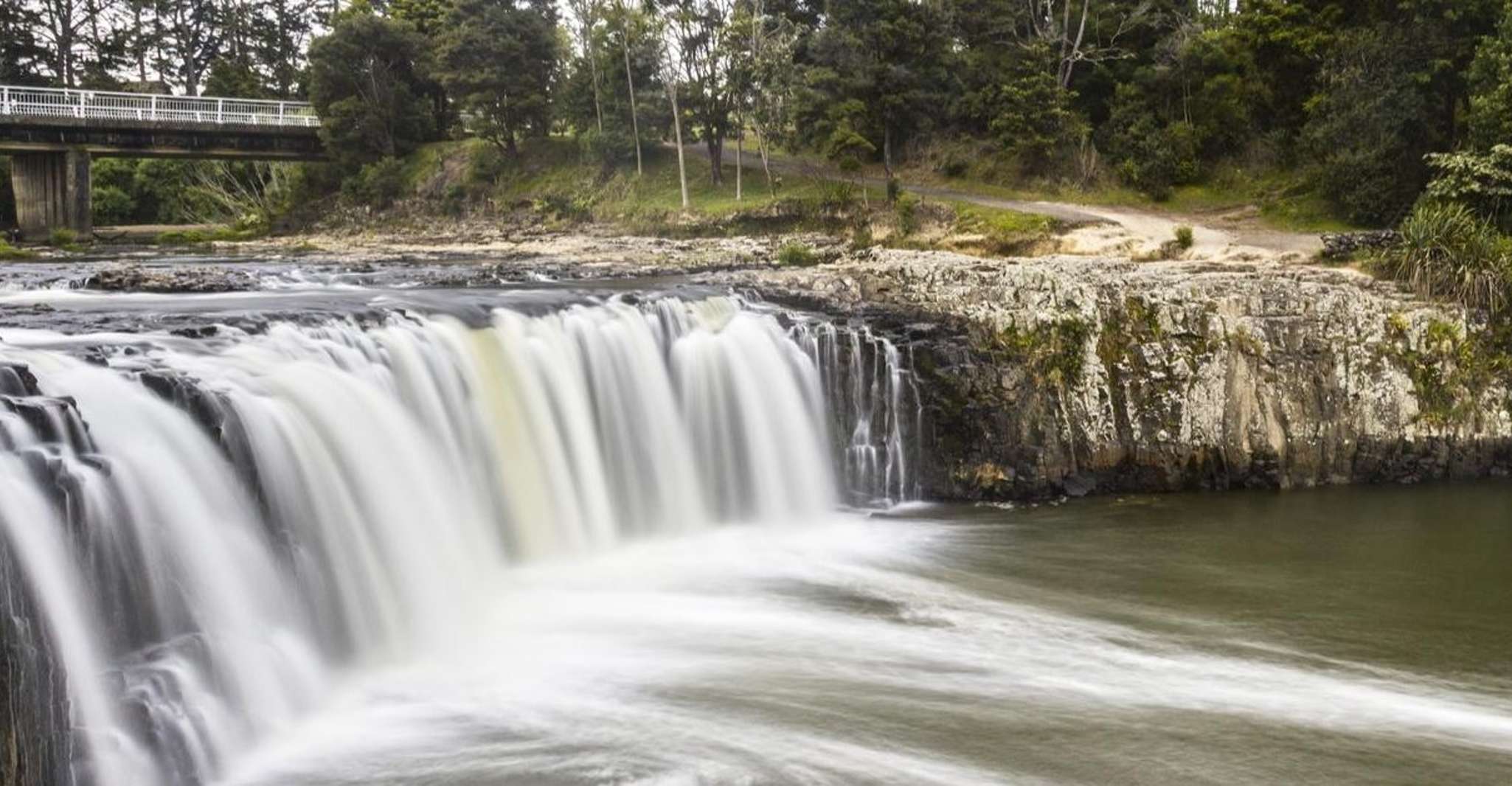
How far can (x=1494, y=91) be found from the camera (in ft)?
62.5

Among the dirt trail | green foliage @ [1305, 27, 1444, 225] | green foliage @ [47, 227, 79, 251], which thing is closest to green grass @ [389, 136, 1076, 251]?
the dirt trail

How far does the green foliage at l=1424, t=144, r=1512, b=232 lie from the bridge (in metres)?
33.8

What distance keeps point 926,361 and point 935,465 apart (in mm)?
1321

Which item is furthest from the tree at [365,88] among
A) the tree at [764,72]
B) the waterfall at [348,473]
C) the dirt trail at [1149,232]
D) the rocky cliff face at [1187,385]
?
the rocky cliff face at [1187,385]

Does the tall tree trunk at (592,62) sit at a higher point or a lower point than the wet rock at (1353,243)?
higher

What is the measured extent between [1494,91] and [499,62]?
29069 mm

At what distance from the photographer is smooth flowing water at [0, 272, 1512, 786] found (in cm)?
661

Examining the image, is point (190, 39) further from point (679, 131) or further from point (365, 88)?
point (679, 131)

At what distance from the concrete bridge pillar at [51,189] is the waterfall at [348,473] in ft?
87.0

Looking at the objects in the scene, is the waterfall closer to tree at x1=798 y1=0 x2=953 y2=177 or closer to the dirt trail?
the dirt trail

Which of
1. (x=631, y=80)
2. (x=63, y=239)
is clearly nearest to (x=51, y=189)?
(x=63, y=239)

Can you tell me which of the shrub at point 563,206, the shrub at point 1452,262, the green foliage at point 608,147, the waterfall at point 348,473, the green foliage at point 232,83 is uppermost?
the green foliage at point 232,83

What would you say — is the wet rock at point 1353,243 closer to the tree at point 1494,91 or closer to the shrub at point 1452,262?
the shrub at point 1452,262

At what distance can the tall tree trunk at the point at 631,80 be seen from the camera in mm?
34969
